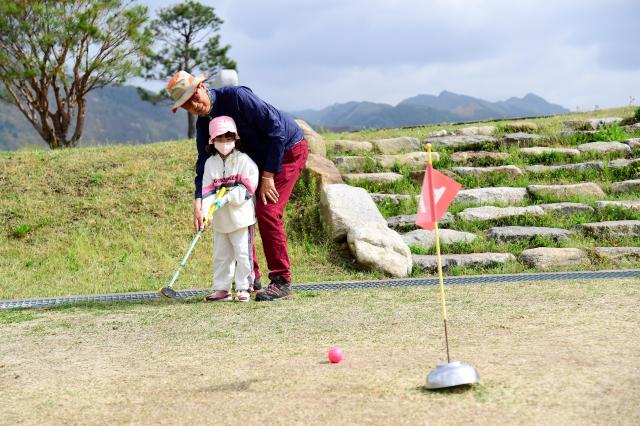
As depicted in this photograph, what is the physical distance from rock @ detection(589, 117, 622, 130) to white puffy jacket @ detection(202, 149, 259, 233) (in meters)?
7.82

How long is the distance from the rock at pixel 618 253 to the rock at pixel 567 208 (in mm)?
1220

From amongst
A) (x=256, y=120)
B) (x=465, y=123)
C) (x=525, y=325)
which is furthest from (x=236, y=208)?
(x=465, y=123)

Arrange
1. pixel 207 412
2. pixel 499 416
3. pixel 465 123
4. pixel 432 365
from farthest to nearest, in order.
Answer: pixel 465 123
pixel 432 365
pixel 207 412
pixel 499 416

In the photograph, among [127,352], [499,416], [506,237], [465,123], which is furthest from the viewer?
[465,123]

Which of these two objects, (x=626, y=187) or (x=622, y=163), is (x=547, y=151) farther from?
(x=626, y=187)

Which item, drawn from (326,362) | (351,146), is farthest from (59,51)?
(326,362)

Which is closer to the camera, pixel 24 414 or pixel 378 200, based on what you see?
pixel 24 414

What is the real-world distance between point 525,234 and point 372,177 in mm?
2347

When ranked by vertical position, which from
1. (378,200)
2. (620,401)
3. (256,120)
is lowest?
(620,401)

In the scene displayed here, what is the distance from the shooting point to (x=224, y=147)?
205 inches

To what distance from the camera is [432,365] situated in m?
3.35

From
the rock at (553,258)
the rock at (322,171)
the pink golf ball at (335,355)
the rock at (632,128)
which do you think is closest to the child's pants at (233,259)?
the pink golf ball at (335,355)

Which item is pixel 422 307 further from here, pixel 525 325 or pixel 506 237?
pixel 506 237

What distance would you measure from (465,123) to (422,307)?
8.33m
